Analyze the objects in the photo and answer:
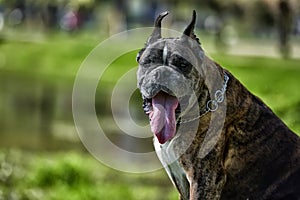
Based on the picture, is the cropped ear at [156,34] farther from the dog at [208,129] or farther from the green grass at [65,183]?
the green grass at [65,183]

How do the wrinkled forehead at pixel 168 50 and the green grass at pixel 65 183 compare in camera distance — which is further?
the green grass at pixel 65 183

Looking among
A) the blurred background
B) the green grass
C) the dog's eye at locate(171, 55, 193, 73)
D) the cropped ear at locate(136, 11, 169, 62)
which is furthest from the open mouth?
the green grass

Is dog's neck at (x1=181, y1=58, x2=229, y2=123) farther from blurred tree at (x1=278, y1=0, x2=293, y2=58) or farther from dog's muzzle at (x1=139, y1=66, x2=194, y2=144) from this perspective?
blurred tree at (x1=278, y1=0, x2=293, y2=58)

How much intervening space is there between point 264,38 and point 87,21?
12803 mm

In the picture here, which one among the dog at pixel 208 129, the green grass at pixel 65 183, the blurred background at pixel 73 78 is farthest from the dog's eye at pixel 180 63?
the green grass at pixel 65 183

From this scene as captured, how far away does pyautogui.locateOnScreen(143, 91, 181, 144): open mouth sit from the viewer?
14.7 feet

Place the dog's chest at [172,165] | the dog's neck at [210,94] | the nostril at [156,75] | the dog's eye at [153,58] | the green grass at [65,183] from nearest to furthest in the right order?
the nostril at [156,75] < the dog's eye at [153,58] < the dog's neck at [210,94] < the dog's chest at [172,165] < the green grass at [65,183]

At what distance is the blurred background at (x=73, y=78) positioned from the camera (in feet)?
31.7

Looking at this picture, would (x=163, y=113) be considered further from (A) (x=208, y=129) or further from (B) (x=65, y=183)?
(B) (x=65, y=183)

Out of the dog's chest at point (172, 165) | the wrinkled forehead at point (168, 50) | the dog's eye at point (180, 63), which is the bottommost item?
the dog's chest at point (172, 165)

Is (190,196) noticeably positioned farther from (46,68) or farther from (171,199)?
(46,68)

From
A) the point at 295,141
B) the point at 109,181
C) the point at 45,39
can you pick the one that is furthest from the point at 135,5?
the point at 295,141

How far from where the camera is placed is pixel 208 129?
15.7ft

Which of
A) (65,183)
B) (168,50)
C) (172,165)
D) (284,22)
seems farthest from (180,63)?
(284,22)
